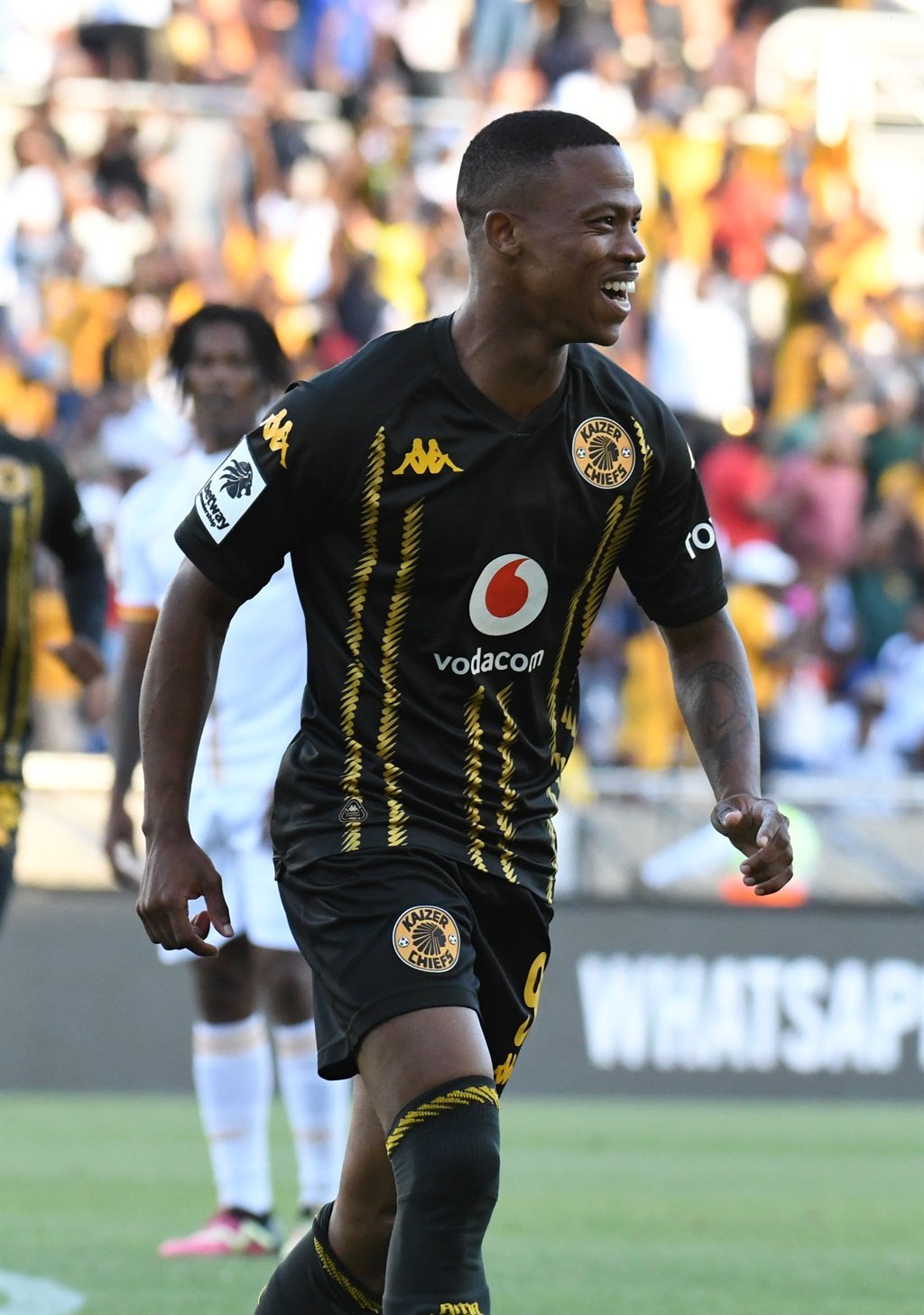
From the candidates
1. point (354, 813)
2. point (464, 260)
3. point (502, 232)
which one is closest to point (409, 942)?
point (354, 813)

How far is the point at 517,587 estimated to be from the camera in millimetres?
4590

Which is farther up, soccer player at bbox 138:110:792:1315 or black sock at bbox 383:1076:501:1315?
soccer player at bbox 138:110:792:1315

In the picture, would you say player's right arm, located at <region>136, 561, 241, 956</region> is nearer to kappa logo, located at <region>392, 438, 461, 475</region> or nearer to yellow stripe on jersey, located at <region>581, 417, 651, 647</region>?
kappa logo, located at <region>392, 438, 461, 475</region>

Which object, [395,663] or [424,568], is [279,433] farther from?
[395,663]

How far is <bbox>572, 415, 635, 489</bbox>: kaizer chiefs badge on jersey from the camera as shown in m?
4.66

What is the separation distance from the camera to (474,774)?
4.61 m

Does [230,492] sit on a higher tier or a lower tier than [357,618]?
higher

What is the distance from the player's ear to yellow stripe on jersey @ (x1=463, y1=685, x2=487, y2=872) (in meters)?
0.80

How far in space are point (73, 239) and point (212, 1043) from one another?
402 inches

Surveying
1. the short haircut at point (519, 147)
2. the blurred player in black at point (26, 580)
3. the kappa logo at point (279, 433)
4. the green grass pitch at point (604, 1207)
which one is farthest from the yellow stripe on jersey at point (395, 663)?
the blurred player in black at point (26, 580)

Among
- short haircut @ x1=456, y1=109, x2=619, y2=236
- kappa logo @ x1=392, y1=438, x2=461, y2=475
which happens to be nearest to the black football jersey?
kappa logo @ x1=392, y1=438, x2=461, y2=475

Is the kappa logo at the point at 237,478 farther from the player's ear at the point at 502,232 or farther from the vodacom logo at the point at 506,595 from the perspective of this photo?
the player's ear at the point at 502,232

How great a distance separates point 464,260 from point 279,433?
1278 cm

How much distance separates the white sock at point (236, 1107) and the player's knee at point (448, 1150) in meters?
3.63
